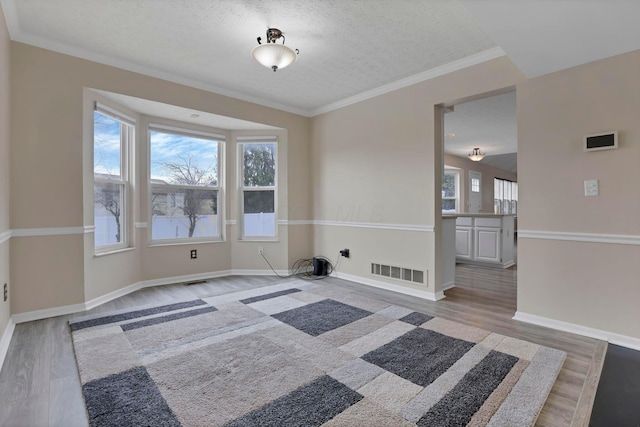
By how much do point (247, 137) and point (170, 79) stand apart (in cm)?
140

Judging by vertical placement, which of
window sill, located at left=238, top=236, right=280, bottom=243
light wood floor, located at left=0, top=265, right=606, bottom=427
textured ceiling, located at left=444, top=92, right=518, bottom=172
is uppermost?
textured ceiling, located at left=444, top=92, right=518, bottom=172

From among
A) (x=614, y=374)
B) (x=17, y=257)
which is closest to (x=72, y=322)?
(x=17, y=257)

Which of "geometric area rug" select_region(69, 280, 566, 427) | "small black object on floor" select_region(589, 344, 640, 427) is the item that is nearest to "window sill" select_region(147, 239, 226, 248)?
"geometric area rug" select_region(69, 280, 566, 427)

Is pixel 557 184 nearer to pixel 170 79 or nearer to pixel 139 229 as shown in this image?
pixel 170 79

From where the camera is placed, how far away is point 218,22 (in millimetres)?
2568

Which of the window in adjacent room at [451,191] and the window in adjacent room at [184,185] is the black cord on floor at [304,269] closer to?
the window in adjacent room at [184,185]

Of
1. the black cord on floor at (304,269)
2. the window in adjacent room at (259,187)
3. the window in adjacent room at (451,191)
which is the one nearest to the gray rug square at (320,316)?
the black cord on floor at (304,269)

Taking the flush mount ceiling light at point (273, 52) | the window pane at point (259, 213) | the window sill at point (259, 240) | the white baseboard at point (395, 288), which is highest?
the flush mount ceiling light at point (273, 52)

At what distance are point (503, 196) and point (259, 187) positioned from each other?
923cm

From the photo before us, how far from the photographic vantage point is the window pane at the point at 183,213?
425 centimetres

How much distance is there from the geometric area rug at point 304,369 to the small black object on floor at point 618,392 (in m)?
0.23

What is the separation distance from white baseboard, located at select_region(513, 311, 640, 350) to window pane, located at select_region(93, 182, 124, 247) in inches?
178

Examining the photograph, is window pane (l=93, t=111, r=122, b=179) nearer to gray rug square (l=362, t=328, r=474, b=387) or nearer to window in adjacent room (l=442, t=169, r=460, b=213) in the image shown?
gray rug square (l=362, t=328, r=474, b=387)

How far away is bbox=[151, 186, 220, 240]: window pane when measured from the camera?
4.25 meters
